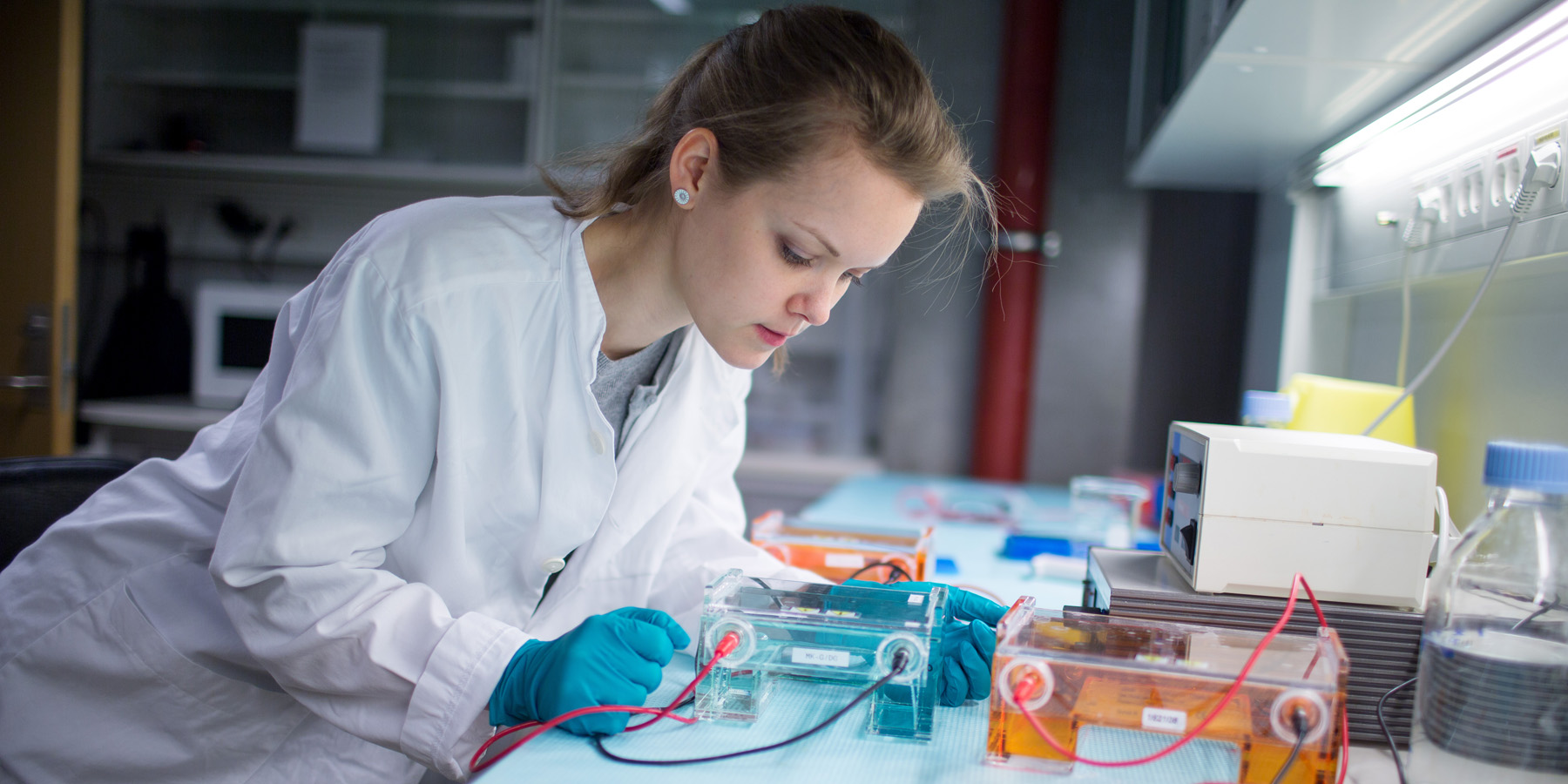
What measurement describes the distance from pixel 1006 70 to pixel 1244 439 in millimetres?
2135

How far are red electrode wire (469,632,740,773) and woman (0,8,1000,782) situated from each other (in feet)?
0.04

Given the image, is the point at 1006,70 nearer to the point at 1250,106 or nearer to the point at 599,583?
the point at 1250,106

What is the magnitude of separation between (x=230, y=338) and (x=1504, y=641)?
11.1 ft

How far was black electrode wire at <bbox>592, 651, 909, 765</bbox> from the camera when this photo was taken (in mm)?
694

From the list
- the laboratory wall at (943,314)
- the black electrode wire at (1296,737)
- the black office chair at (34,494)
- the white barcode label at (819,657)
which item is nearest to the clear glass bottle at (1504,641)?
the black electrode wire at (1296,737)

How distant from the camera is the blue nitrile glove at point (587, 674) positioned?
727 millimetres

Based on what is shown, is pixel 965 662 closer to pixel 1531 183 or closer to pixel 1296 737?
pixel 1296 737

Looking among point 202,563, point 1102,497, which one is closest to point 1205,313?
point 1102,497

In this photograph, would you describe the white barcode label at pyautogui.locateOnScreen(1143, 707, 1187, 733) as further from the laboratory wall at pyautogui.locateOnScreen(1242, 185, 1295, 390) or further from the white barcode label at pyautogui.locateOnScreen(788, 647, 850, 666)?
the laboratory wall at pyautogui.locateOnScreen(1242, 185, 1295, 390)

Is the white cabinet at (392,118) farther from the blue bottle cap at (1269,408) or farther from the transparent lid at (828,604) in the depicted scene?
the transparent lid at (828,604)

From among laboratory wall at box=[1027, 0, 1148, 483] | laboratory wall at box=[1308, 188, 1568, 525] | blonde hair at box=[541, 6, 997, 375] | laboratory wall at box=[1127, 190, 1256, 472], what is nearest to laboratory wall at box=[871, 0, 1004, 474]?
laboratory wall at box=[1027, 0, 1148, 483]

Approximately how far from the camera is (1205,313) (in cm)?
251

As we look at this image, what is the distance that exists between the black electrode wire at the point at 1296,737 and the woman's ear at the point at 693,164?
0.66 meters

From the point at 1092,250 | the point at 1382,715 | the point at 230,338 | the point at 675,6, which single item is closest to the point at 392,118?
the point at 230,338
